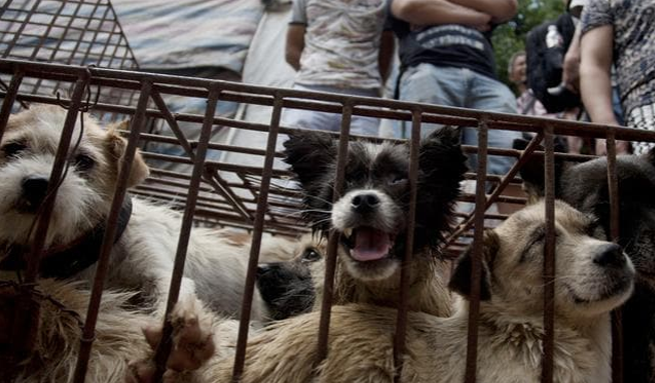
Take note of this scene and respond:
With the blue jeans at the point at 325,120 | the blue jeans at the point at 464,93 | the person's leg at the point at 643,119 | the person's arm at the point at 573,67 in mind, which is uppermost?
the person's arm at the point at 573,67

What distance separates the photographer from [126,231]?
2.33 m

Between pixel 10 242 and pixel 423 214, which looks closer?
pixel 10 242

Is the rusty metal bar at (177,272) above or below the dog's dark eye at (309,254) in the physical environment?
below

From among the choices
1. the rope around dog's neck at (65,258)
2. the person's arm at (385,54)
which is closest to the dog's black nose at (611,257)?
the rope around dog's neck at (65,258)

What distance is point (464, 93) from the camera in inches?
132

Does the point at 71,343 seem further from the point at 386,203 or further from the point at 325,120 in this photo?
the point at 325,120

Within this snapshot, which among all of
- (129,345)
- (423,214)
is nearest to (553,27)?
(423,214)

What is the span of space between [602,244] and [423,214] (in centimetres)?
57

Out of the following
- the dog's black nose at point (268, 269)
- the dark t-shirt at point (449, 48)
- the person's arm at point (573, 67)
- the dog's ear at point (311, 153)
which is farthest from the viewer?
the dark t-shirt at point (449, 48)

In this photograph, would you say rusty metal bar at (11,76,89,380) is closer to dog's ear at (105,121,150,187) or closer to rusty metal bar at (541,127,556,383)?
dog's ear at (105,121,150,187)

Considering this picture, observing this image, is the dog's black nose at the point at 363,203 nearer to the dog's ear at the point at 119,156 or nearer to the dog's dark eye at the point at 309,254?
the dog's ear at the point at 119,156

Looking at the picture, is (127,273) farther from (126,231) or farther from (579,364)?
(579,364)

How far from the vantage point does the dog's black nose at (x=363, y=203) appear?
1849 mm

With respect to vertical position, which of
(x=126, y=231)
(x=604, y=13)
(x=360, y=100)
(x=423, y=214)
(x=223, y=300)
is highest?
(x=604, y=13)
